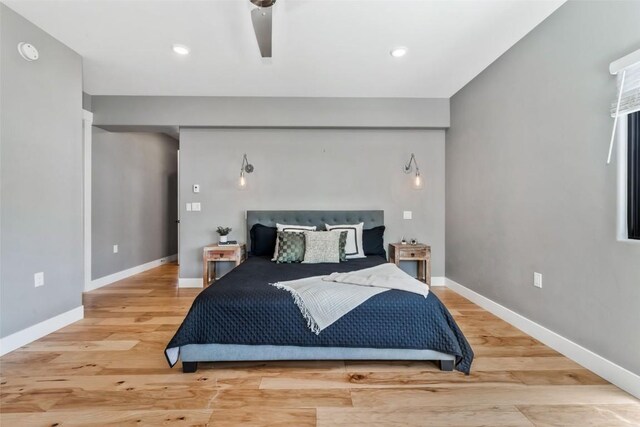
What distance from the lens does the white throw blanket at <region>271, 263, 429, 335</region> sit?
77.2 inches

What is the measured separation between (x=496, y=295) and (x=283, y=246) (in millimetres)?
2332

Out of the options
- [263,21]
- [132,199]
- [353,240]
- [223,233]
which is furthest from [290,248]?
[132,199]

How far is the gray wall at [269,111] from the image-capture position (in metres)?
3.94

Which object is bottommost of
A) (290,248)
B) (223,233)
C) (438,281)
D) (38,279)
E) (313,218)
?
(438,281)

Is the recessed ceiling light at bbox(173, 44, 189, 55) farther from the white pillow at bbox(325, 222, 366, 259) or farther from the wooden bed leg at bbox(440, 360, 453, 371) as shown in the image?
the wooden bed leg at bbox(440, 360, 453, 371)

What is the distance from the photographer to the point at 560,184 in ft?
7.47

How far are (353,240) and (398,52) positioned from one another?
6.91 feet

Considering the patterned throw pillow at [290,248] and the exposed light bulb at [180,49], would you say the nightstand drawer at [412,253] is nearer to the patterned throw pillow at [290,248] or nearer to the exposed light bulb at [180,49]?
the patterned throw pillow at [290,248]

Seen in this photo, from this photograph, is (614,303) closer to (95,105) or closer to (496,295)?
(496,295)

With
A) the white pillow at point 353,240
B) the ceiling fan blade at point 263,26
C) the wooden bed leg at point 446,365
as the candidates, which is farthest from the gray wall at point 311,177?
the wooden bed leg at point 446,365

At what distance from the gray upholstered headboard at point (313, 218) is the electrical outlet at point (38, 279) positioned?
217cm

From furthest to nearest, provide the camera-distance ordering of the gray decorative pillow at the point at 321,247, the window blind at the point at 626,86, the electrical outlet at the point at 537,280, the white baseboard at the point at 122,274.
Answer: the white baseboard at the point at 122,274 → the gray decorative pillow at the point at 321,247 → the electrical outlet at the point at 537,280 → the window blind at the point at 626,86

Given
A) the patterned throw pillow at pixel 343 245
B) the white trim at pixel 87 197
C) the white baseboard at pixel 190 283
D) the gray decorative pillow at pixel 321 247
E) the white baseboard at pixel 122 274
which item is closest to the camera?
the gray decorative pillow at pixel 321 247

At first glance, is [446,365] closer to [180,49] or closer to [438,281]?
[438,281]
